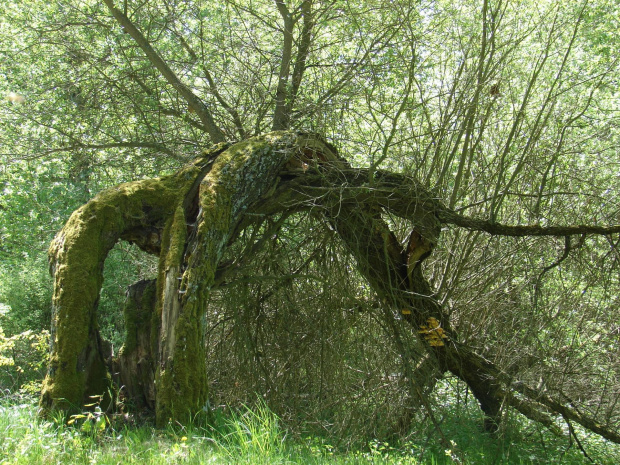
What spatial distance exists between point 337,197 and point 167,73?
3183 millimetres

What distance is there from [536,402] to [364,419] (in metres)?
1.64

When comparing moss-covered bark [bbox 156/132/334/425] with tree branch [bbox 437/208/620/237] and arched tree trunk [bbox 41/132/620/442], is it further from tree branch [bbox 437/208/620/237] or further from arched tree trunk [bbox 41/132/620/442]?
tree branch [bbox 437/208/620/237]

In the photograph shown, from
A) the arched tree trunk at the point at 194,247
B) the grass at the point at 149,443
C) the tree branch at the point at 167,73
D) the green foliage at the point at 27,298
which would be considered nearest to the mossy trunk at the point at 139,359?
the arched tree trunk at the point at 194,247

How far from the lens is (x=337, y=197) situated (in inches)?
187

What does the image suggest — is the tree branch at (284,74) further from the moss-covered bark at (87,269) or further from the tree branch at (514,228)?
the moss-covered bark at (87,269)

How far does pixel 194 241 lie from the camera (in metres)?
3.55

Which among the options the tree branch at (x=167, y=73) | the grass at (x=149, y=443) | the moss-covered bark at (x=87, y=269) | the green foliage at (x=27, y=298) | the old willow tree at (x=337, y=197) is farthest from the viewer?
the green foliage at (x=27, y=298)

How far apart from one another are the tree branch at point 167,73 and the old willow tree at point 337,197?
39mm

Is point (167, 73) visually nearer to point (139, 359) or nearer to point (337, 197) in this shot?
point (337, 197)

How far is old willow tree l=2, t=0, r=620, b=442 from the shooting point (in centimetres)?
Result: 351

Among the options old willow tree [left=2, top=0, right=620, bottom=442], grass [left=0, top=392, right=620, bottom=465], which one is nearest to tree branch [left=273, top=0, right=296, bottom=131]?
old willow tree [left=2, top=0, right=620, bottom=442]

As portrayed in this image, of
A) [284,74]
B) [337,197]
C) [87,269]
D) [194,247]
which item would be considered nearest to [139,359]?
[87,269]

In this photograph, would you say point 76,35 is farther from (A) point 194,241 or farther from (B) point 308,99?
(A) point 194,241

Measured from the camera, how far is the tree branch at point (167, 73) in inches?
254
